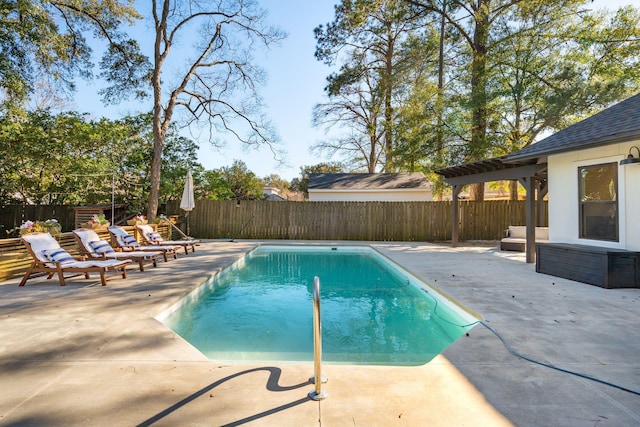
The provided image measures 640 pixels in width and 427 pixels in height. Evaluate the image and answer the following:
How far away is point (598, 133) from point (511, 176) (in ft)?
10.3

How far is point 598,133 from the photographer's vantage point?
6.29 meters

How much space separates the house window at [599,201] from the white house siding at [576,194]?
94 millimetres

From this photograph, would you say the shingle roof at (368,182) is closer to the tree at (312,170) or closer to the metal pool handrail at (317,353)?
the tree at (312,170)

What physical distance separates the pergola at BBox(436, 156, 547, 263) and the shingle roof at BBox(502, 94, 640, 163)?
Result: 77 cm

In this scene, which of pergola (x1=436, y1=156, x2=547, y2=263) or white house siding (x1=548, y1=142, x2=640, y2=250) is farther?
pergola (x1=436, y1=156, x2=547, y2=263)

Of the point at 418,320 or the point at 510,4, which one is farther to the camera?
→ the point at 510,4

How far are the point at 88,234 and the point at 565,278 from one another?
351 inches

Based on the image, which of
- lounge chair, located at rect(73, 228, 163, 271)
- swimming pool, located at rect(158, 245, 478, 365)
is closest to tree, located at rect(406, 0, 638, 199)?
swimming pool, located at rect(158, 245, 478, 365)

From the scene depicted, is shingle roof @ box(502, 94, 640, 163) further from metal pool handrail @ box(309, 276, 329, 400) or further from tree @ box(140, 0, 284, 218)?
tree @ box(140, 0, 284, 218)

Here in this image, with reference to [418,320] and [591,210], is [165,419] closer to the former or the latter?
[418,320]

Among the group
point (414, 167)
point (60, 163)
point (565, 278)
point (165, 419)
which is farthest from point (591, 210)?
point (60, 163)

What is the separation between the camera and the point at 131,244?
862 cm

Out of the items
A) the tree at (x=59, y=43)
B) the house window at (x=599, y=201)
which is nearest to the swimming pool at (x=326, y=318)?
the house window at (x=599, y=201)

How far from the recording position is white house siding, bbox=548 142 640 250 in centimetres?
599
